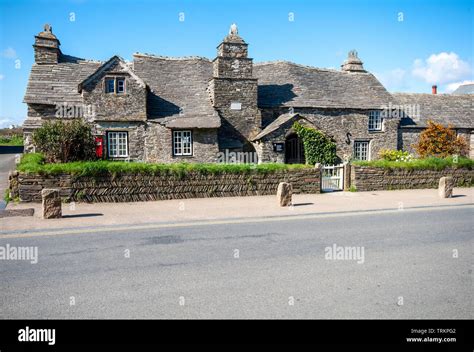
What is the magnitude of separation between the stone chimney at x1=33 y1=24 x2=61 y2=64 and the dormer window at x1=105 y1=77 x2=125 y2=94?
647 centimetres

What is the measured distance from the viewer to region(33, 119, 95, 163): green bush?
56.5 feet

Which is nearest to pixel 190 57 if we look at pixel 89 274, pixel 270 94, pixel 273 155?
pixel 270 94

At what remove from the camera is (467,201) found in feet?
50.4

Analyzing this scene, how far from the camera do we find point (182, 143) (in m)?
23.5

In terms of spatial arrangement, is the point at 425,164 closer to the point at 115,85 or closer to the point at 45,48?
the point at 115,85

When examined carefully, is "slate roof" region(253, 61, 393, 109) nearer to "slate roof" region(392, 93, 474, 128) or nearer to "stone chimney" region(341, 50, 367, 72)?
"stone chimney" region(341, 50, 367, 72)

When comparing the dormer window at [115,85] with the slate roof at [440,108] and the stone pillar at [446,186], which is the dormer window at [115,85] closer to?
the stone pillar at [446,186]

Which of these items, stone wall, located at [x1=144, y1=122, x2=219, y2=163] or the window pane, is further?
stone wall, located at [x1=144, y1=122, x2=219, y2=163]

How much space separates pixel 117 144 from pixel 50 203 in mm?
12245

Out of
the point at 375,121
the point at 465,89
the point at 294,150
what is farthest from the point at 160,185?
the point at 465,89

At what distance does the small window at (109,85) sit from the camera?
72.5ft

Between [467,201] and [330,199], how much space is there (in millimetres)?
5511

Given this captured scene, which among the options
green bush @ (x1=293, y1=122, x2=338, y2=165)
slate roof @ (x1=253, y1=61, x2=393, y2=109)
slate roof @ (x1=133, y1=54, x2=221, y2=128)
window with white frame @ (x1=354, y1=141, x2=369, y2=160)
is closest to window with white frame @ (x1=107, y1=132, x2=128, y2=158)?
slate roof @ (x1=133, y1=54, x2=221, y2=128)
